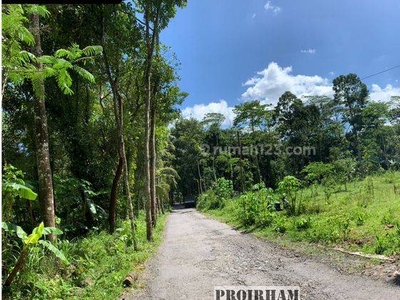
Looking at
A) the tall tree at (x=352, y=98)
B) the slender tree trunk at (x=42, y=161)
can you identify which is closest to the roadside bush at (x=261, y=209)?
the slender tree trunk at (x=42, y=161)

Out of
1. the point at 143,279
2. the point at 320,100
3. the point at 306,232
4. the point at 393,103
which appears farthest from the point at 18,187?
the point at 320,100

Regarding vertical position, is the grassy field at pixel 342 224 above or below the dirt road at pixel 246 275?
above

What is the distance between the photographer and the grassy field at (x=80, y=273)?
526 centimetres

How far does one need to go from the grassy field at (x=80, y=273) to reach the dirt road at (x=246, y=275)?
0.50 metres

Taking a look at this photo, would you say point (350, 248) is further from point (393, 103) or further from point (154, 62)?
point (393, 103)

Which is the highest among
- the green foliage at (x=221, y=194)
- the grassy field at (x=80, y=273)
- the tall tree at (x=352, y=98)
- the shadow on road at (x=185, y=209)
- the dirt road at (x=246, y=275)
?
the tall tree at (x=352, y=98)

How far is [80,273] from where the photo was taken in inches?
269

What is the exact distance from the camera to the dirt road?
556 centimetres

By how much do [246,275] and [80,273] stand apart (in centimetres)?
340

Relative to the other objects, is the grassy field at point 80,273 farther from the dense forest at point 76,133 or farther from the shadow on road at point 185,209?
the shadow on road at point 185,209

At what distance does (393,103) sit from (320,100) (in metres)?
11.0

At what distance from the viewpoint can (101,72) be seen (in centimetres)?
1338
